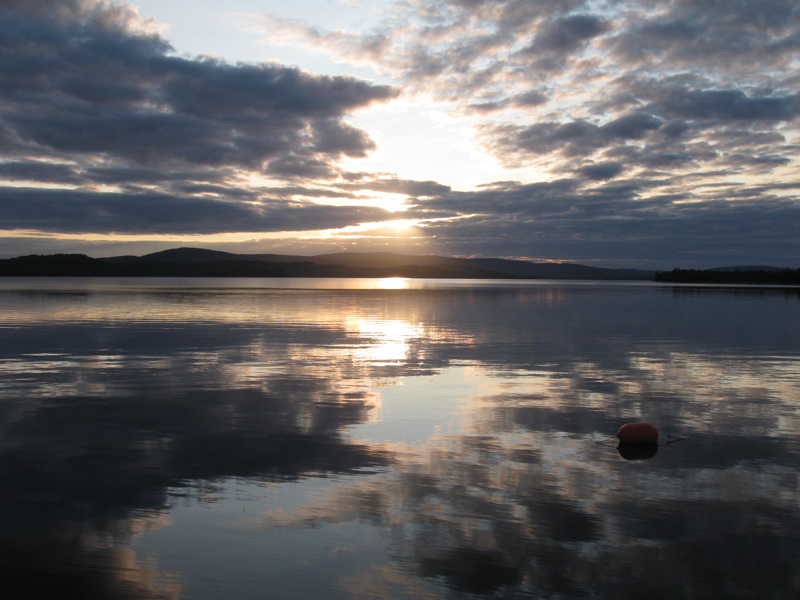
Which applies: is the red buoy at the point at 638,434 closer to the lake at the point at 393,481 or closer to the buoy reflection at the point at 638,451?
the buoy reflection at the point at 638,451

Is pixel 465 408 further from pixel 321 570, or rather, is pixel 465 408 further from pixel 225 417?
pixel 321 570

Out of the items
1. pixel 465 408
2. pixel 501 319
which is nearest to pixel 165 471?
pixel 465 408

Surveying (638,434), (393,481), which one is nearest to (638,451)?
(638,434)

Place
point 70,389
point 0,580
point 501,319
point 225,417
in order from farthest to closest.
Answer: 1. point 501,319
2. point 70,389
3. point 225,417
4. point 0,580

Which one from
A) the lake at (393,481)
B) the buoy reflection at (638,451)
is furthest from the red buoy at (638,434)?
the lake at (393,481)

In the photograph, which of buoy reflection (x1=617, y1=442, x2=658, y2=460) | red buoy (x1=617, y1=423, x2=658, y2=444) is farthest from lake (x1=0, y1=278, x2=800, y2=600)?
red buoy (x1=617, y1=423, x2=658, y2=444)

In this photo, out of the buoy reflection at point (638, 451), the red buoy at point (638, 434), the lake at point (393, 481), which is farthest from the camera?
the red buoy at point (638, 434)

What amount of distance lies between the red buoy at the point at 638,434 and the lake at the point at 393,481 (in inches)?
13.0

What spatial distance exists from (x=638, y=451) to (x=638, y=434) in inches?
15.3

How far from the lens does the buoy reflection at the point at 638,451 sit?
11.2 metres

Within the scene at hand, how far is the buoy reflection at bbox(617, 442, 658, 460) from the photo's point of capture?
36.7ft

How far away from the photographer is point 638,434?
1178 centimetres

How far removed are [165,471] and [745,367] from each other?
2016 cm

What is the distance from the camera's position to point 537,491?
923cm
